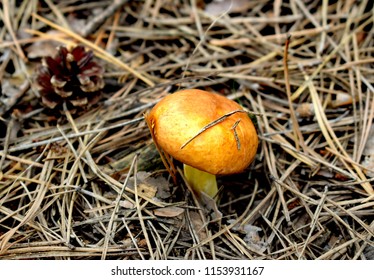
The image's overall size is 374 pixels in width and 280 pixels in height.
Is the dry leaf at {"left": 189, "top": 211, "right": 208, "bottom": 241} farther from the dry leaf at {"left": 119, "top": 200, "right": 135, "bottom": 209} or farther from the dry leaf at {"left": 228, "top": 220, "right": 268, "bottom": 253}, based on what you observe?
the dry leaf at {"left": 119, "top": 200, "right": 135, "bottom": 209}

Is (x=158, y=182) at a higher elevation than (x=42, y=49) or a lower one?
lower

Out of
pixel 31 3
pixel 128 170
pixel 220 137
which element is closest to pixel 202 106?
pixel 220 137

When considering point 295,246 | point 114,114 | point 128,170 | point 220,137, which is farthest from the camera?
point 114,114

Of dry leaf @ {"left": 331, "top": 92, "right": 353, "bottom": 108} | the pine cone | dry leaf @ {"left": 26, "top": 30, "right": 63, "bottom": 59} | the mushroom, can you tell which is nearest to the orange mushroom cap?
the mushroom

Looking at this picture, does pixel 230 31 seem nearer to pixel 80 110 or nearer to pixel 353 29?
pixel 353 29

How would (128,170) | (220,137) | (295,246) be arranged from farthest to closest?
(128,170)
(295,246)
(220,137)

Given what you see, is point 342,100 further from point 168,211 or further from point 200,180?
point 168,211

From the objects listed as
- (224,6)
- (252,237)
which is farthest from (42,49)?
(252,237)
